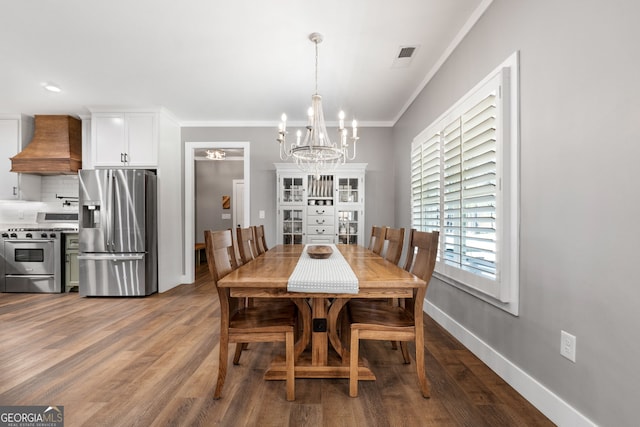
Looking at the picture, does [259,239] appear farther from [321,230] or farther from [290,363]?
[290,363]

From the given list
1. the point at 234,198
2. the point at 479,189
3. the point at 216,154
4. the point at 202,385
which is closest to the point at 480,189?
the point at 479,189

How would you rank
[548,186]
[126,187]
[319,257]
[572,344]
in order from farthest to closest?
[126,187] → [319,257] → [548,186] → [572,344]

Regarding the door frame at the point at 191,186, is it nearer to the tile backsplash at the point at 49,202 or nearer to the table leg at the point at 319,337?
the tile backsplash at the point at 49,202

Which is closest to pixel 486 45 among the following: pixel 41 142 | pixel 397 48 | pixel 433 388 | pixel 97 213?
pixel 397 48

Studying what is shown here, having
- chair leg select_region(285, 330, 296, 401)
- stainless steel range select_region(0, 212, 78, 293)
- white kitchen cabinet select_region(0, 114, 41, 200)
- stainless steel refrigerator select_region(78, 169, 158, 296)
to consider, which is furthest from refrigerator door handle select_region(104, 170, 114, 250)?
chair leg select_region(285, 330, 296, 401)

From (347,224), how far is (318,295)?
2.89 metres

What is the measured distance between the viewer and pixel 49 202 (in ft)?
15.2

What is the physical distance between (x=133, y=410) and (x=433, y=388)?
168 centimetres

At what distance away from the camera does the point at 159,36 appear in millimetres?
2486

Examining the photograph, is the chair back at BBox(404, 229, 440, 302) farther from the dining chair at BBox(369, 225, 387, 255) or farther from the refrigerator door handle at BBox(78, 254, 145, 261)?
the refrigerator door handle at BBox(78, 254, 145, 261)

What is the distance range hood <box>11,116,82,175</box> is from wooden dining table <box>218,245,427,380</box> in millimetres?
3946

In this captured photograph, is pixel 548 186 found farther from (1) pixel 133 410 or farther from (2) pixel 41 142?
(2) pixel 41 142

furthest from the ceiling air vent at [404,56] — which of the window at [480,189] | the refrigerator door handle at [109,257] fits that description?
the refrigerator door handle at [109,257]

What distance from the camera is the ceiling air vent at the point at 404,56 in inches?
104
